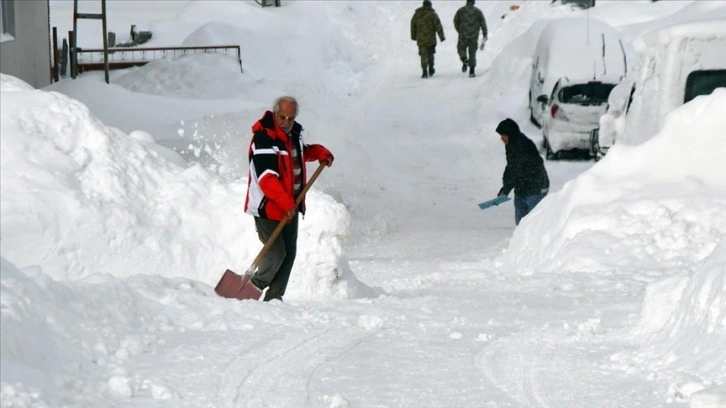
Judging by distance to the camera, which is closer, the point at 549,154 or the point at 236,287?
the point at 236,287

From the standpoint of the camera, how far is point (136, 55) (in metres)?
25.3

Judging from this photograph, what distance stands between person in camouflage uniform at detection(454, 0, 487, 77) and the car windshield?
23.6 ft

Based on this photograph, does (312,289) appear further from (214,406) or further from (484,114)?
(484,114)

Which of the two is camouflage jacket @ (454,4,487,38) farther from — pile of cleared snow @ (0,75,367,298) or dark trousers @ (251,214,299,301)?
dark trousers @ (251,214,299,301)

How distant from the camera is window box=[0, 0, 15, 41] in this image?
17.9 m

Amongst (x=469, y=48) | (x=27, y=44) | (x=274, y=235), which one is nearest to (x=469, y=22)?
(x=469, y=48)

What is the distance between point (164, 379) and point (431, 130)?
53.8 ft

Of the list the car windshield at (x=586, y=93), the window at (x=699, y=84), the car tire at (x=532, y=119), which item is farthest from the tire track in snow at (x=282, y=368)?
the car tire at (x=532, y=119)

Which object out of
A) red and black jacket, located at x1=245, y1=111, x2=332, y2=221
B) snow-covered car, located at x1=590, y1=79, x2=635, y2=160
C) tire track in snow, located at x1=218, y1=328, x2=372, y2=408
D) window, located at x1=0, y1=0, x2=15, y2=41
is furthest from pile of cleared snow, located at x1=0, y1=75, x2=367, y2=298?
window, located at x1=0, y1=0, x2=15, y2=41

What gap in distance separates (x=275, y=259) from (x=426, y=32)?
18304 mm

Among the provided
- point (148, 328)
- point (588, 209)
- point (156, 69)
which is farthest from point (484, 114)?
point (148, 328)

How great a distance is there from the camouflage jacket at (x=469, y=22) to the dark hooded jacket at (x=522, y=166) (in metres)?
13.1

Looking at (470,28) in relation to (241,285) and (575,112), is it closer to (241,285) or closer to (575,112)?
(575,112)

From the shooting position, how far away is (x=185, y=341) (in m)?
6.58
